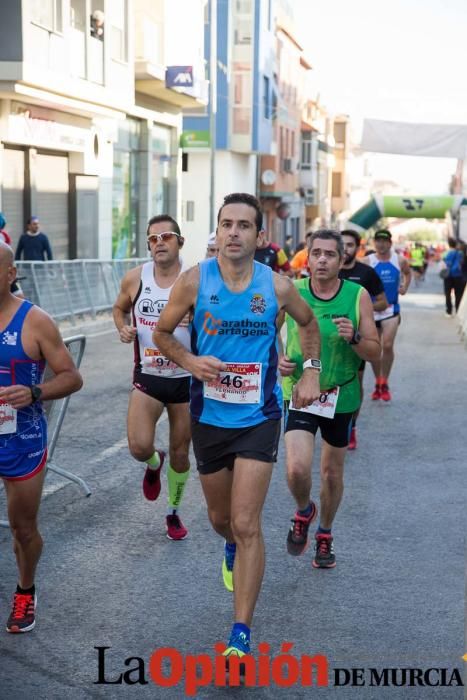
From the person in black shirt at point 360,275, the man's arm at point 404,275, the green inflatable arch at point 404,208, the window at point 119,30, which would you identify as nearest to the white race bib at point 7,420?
the person in black shirt at point 360,275

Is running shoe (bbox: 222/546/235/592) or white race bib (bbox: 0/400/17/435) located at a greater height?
white race bib (bbox: 0/400/17/435)

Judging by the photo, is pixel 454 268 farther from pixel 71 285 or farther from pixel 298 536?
pixel 298 536

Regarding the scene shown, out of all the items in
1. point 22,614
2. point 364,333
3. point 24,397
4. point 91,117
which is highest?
point 91,117

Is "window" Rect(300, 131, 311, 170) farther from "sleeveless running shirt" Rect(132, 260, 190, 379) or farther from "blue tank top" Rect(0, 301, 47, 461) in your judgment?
"blue tank top" Rect(0, 301, 47, 461)

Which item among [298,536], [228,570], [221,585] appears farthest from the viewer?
[298,536]

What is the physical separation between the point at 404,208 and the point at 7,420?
22.3 metres

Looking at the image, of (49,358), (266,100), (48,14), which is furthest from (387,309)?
(266,100)

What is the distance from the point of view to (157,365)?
697 centimetres

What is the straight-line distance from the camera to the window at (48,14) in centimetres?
2236

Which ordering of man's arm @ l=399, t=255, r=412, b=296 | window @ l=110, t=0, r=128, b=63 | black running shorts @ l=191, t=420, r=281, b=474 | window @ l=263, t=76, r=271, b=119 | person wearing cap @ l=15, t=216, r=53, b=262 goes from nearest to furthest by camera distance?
black running shorts @ l=191, t=420, r=281, b=474 < man's arm @ l=399, t=255, r=412, b=296 < person wearing cap @ l=15, t=216, r=53, b=262 < window @ l=110, t=0, r=128, b=63 < window @ l=263, t=76, r=271, b=119

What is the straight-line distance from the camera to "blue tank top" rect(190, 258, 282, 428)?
198 inches

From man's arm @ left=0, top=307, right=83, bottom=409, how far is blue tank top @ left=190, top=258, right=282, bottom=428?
0.59 metres

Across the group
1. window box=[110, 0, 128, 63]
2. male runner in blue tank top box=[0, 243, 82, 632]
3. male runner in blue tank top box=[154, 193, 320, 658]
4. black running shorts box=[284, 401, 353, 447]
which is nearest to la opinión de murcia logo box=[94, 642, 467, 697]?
male runner in blue tank top box=[154, 193, 320, 658]

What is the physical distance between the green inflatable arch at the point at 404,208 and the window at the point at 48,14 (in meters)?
7.59
